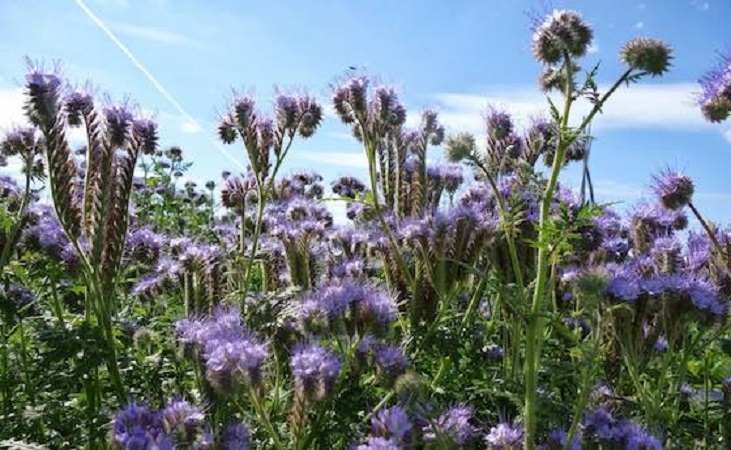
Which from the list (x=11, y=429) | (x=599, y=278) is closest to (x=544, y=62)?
(x=599, y=278)

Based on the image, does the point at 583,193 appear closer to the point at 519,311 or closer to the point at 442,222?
the point at 442,222

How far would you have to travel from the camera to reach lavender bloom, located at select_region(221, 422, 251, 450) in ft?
9.80

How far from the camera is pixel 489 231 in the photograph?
435 centimetres

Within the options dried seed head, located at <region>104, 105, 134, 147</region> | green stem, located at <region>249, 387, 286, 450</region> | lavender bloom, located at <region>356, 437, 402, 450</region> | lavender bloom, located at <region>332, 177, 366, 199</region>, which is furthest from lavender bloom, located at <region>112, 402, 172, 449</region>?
lavender bloom, located at <region>332, 177, 366, 199</region>

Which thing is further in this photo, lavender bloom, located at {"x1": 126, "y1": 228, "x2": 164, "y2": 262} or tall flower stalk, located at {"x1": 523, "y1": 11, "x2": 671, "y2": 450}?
lavender bloom, located at {"x1": 126, "y1": 228, "x2": 164, "y2": 262}

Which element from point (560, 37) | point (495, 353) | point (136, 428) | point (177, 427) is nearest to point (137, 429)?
point (136, 428)

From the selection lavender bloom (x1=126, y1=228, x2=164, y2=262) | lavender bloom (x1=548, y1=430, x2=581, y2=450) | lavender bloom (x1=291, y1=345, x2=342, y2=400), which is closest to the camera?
lavender bloom (x1=291, y1=345, x2=342, y2=400)

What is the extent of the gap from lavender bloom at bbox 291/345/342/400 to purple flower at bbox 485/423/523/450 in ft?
2.15

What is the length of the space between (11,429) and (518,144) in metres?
3.79

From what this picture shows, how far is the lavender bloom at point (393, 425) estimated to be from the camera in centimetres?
301

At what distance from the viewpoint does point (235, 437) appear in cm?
303

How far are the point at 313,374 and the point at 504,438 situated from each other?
78 cm

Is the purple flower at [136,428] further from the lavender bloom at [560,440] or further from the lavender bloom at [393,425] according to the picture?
the lavender bloom at [560,440]

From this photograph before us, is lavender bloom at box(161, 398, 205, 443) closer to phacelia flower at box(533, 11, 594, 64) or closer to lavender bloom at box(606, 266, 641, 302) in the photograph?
lavender bloom at box(606, 266, 641, 302)
